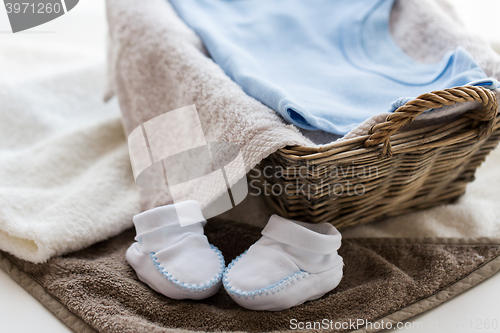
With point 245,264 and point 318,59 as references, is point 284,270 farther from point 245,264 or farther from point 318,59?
point 318,59

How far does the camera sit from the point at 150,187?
0.77 metres

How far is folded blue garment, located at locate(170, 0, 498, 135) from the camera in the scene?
661 mm

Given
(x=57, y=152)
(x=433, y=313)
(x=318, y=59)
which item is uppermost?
(x=318, y=59)

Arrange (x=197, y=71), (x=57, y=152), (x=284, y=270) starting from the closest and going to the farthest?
(x=284, y=270) → (x=197, y=71) → (x=57, y=152)

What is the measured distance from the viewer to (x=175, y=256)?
59cm

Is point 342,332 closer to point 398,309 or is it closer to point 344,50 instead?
point 398,309

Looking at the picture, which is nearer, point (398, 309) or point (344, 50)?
point (398, 309)

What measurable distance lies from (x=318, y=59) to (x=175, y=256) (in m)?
0.55

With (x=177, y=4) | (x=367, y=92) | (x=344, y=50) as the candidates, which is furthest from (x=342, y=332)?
(x=177, y=4)

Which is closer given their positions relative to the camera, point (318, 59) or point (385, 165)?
point (385, 165)

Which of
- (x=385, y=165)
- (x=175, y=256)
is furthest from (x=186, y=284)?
(x=385, y=165)

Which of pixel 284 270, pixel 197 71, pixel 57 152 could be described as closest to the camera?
pixel 284 270

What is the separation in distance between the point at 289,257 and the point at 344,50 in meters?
0.55

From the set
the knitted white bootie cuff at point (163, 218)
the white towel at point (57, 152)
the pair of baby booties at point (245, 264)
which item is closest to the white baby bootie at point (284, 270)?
the pair of baby booties at point (245, 264)
